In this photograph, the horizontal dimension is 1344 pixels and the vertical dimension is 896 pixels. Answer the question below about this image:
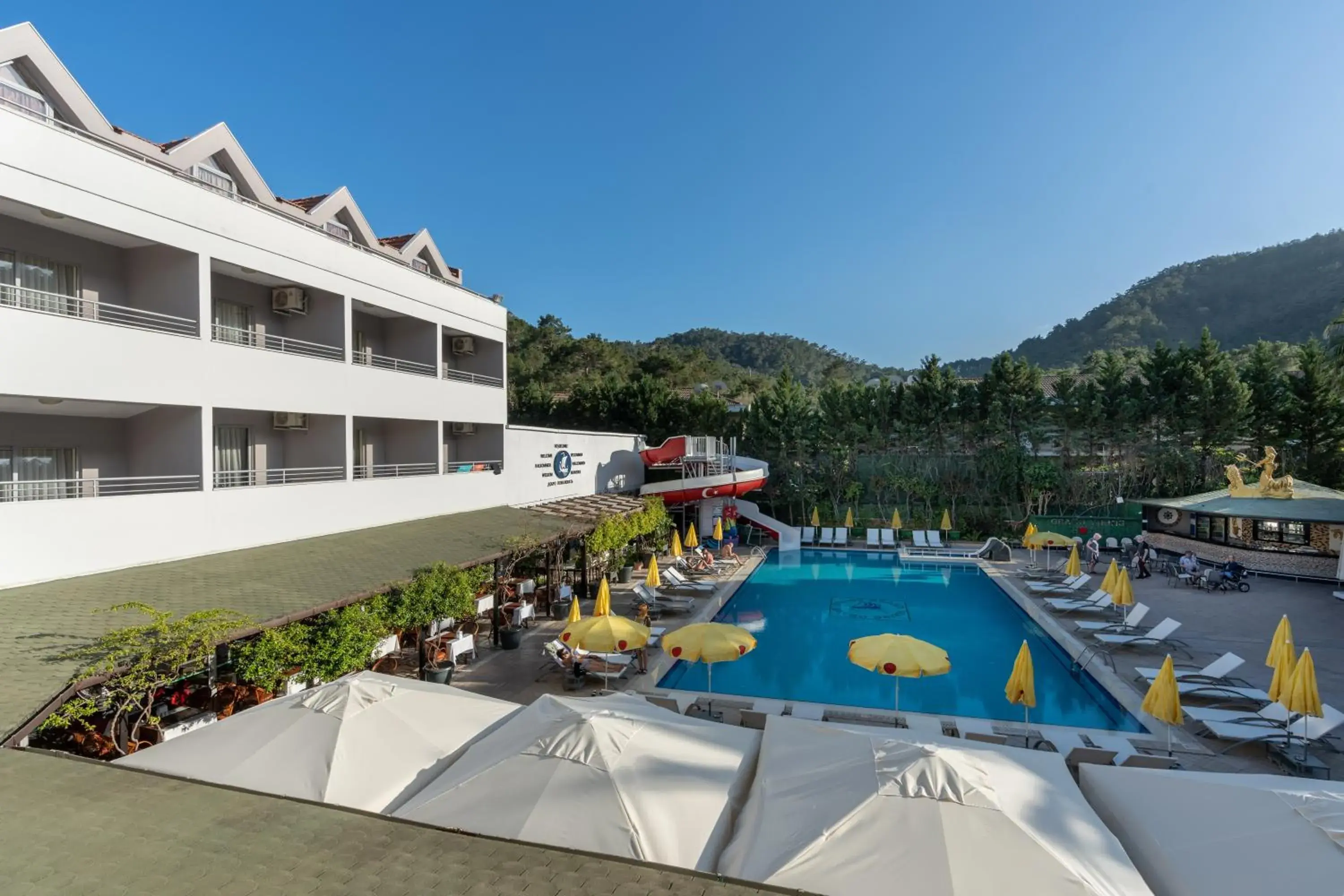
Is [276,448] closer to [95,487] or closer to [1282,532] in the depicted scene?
[95,487]

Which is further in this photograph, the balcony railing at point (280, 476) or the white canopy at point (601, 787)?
the balcony railing at point (280, 476)

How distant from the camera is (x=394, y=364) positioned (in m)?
19.3

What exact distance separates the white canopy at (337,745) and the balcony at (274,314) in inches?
346

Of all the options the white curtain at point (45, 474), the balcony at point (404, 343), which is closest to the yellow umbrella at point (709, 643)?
the white curtain at point (45, 474)

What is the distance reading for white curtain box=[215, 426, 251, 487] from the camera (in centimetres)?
1388

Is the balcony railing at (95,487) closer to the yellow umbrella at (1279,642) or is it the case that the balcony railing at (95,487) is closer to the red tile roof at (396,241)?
the red tile roof at (396,241)

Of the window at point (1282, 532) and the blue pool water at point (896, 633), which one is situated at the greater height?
the window at point (1282, 532)

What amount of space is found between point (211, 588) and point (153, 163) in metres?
7.36

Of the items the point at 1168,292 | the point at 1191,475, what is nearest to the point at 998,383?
the point at 1191,475

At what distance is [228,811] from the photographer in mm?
4105

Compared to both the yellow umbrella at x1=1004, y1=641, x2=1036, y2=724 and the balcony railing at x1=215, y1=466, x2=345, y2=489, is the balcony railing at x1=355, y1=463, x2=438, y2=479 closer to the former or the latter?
the balcony railing at x1=215, y1=466, x2=345, y2=489

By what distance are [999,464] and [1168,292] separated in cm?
7430

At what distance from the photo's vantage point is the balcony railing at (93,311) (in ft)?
33.8

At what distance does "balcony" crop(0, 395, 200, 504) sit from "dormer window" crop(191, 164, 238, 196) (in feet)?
15.7
